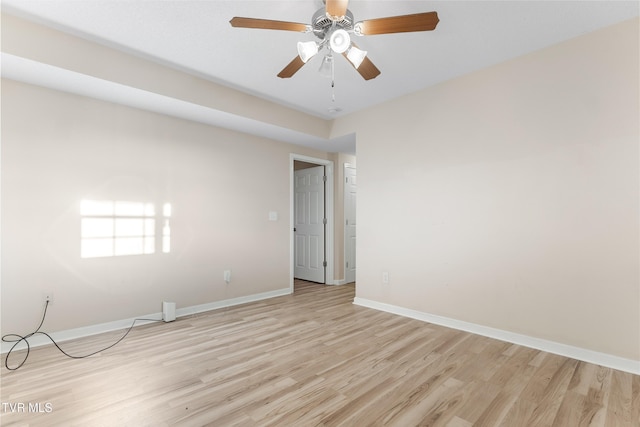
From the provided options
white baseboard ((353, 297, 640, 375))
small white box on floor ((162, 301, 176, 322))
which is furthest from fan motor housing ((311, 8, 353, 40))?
small white box on floor ((162, 301, 176, 322))

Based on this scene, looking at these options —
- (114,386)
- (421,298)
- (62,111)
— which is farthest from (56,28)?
(421,298)

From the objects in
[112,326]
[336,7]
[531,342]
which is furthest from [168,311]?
[531,342]

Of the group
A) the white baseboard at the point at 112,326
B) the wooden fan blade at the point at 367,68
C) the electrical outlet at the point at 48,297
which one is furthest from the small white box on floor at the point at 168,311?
the wooden fan blade at the point at 367,68

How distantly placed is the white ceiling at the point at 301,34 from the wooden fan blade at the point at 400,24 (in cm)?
37

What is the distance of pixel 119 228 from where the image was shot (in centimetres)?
314

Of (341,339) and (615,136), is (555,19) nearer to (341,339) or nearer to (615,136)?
(615,136)

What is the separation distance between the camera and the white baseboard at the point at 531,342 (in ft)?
7.30

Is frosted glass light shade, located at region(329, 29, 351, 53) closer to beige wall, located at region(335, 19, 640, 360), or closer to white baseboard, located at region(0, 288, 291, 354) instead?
beige wall, located at region(335, 19, 640, 360)

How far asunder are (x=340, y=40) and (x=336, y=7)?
18cm

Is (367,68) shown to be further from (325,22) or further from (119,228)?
(119,228)

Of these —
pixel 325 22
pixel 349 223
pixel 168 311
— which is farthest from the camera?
pixel 349 223

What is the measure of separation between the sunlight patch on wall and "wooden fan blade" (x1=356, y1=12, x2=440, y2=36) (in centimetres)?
284

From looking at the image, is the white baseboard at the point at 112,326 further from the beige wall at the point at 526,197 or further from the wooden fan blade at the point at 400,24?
the wooden fan blade at the point at 400,24

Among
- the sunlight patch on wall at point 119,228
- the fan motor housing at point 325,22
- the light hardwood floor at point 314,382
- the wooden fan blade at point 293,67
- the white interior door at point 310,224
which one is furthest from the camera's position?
the white interior door at point 310,224
